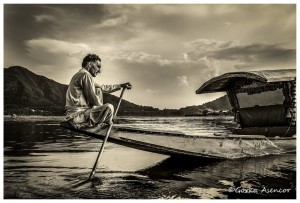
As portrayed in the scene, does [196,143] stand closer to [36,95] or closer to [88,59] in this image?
[88,59]

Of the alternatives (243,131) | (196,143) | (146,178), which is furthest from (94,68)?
(243,131)

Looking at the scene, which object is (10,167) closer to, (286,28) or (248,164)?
(248,164)

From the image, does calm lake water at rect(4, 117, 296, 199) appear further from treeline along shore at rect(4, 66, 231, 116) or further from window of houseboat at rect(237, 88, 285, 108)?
window of houseboat at rect(237, 88, 285, 108)

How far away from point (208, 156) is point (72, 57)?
3404mm

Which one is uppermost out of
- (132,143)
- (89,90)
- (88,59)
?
(88,59)

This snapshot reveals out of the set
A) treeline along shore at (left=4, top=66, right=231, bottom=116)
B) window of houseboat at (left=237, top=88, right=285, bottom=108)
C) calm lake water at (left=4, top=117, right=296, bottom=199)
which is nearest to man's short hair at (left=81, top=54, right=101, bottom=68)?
treeline along shore at (left=4, top=66, right=231, bottom=116)

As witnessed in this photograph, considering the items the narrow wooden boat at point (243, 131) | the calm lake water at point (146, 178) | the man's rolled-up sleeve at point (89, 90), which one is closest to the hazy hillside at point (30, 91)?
the calm lake water at point (146, 178)

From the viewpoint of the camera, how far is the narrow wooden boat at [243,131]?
6148mm

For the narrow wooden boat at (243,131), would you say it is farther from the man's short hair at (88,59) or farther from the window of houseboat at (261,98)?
the man's short hair at (88,59)

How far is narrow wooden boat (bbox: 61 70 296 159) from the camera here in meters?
6.15

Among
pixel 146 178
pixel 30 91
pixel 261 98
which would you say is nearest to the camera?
pixel 146 178

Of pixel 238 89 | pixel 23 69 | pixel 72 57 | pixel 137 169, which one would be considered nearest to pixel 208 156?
pixel 137 169

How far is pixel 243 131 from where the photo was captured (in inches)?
358

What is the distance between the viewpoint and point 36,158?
25.5ft
